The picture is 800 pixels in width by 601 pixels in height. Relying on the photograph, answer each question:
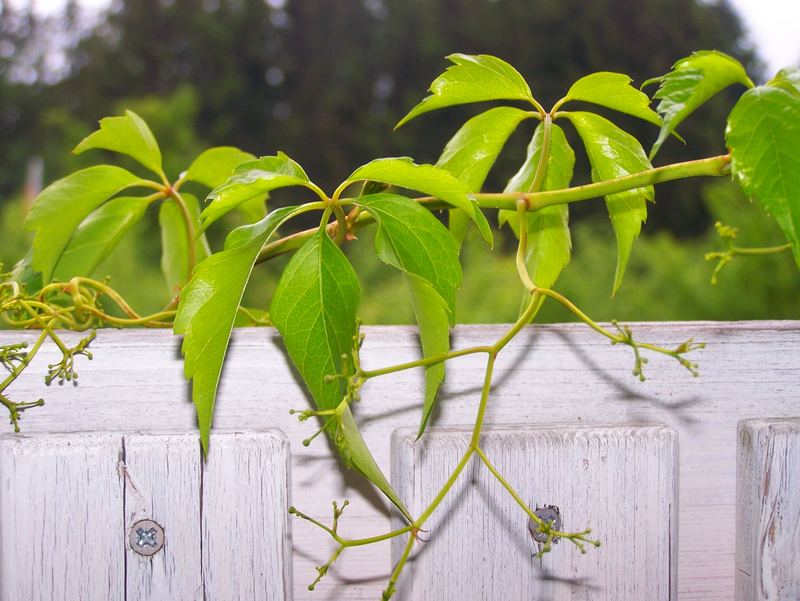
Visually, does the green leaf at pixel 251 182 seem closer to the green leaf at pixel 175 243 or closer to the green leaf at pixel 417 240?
the green leaf at pixel 417 240

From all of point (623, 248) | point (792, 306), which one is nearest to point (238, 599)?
point (623, 248)

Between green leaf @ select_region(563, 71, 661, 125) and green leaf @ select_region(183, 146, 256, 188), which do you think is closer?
green leaf @ select_region(563, 71, 661, 125)

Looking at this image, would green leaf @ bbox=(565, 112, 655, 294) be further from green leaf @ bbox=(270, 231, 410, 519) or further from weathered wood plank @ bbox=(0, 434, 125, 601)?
weathered wood plank @ bbox=(0, 434, 125, 601)

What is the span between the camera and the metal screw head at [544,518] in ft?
0.92

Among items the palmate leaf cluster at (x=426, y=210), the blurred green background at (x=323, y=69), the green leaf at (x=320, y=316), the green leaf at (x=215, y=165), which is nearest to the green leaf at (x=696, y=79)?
the palmate leaf cluster at (x=426, y=210)

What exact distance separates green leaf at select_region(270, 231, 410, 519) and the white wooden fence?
0.05 metres

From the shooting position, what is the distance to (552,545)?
0.29 m

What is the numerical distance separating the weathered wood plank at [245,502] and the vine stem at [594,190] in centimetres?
8

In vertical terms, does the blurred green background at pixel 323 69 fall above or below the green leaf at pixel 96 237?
above

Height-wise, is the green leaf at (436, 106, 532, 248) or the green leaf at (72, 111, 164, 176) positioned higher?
the green leaf at (72, 111, 164, 176)

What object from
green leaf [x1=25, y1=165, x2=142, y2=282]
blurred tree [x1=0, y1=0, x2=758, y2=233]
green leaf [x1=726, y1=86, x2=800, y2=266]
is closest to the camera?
green leaf [x1=726, y1=86, x2=800, y2=266]

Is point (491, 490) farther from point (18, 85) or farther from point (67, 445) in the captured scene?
point (18, 85)

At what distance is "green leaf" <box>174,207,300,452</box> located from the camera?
0.24 metres

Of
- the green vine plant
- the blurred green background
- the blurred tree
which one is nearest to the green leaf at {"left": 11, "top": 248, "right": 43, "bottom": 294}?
the green vine plant
